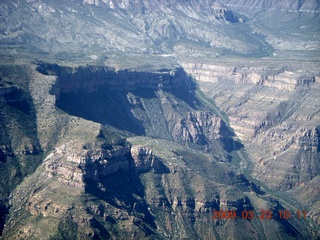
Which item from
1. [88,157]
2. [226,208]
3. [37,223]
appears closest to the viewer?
[37,223]

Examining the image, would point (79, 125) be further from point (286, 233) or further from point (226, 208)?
point (286, 233)

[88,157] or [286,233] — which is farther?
[286,233]

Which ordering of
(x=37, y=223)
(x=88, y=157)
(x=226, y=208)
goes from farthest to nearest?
(x=226, y=208) → (x=88, y=157) → (x=37, y=223)

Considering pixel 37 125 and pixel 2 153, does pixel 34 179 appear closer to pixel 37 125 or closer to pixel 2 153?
pixel 2 153

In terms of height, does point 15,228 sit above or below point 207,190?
below

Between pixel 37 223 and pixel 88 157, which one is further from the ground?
pixel 88 157

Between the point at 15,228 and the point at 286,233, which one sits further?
the point at 286,233

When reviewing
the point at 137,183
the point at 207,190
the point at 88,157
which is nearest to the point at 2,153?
the point at 88,157

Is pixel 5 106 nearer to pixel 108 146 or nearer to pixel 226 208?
pixel 108 146

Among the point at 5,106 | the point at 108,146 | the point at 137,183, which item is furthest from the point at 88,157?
the point at 5,106
